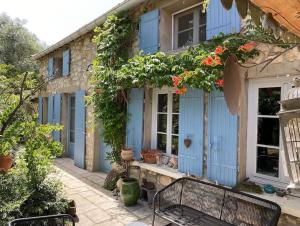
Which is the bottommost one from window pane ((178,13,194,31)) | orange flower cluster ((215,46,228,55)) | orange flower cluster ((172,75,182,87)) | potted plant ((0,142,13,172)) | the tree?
potted plant ((0,142,13,172))

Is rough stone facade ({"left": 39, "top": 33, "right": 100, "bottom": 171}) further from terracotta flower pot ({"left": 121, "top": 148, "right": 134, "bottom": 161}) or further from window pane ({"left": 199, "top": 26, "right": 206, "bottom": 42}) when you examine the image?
window pane ({"left": 199, "top": 26, "right": 206, "bottom": 42})

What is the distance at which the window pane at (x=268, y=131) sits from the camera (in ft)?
11.8

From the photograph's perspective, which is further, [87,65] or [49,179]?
[87,65]

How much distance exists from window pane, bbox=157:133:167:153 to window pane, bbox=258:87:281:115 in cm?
214

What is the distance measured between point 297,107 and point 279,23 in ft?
1.31

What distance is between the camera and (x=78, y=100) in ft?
25.8

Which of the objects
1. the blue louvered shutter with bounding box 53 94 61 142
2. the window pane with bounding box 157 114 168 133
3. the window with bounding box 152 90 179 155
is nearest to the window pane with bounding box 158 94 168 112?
the window with bounding box 152 90 179 155

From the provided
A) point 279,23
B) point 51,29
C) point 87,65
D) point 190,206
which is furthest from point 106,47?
point 51,29

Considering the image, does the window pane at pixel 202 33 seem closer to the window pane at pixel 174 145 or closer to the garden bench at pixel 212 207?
the window pane at pixel 174 145

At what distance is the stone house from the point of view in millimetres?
3611

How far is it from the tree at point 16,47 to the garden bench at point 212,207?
42.5 feet

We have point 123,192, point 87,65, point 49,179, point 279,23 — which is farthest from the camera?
point 87,65

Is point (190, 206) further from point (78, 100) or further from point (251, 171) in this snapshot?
point (78, 100)

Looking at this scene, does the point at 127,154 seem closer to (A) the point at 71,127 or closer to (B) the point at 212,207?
(B) the point at 212,207
